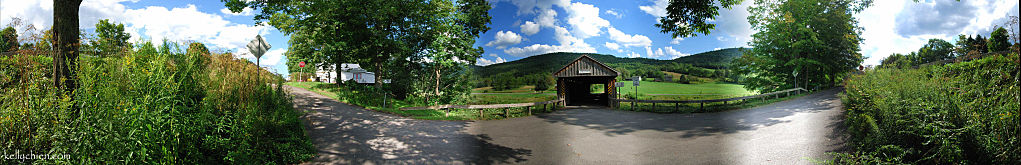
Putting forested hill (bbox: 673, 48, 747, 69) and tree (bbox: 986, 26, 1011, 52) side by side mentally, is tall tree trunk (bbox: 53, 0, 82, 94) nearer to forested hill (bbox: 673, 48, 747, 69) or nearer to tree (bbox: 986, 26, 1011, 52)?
forested hill (bbox: 673, 48, 747, 69)

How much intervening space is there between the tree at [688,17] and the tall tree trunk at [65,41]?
16.5 feet

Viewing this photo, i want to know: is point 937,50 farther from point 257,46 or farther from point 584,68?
point 257,46

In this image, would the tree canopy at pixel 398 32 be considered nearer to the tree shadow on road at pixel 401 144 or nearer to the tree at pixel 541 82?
the tree shadow on road at pixel 401 144

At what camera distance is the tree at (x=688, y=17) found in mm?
3516

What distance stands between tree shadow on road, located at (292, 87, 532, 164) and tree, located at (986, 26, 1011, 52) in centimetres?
287

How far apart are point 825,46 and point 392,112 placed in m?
7.20

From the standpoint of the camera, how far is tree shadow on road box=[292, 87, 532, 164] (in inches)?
132

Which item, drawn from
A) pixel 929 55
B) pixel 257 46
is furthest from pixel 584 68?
pixel 257 46

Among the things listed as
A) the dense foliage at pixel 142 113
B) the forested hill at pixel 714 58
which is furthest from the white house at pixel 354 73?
the forested hill at pixel 714 58

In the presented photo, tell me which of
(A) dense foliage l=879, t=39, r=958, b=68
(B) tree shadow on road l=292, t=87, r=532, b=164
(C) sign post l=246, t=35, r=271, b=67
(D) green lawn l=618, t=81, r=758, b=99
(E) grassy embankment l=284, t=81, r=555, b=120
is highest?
(C) sign post l=246, t=35, r=271, b=67

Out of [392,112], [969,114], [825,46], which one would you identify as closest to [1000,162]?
[969,114]

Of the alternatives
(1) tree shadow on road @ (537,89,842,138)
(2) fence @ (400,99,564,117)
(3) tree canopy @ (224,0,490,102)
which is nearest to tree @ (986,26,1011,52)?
(1) tree shadow on road @ (537,89,842,138)

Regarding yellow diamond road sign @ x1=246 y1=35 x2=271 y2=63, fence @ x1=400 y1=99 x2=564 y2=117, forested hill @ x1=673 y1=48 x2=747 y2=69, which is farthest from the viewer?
fence @ x1=400 y1=99 x2=564 y2=117

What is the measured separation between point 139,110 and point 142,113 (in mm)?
165
